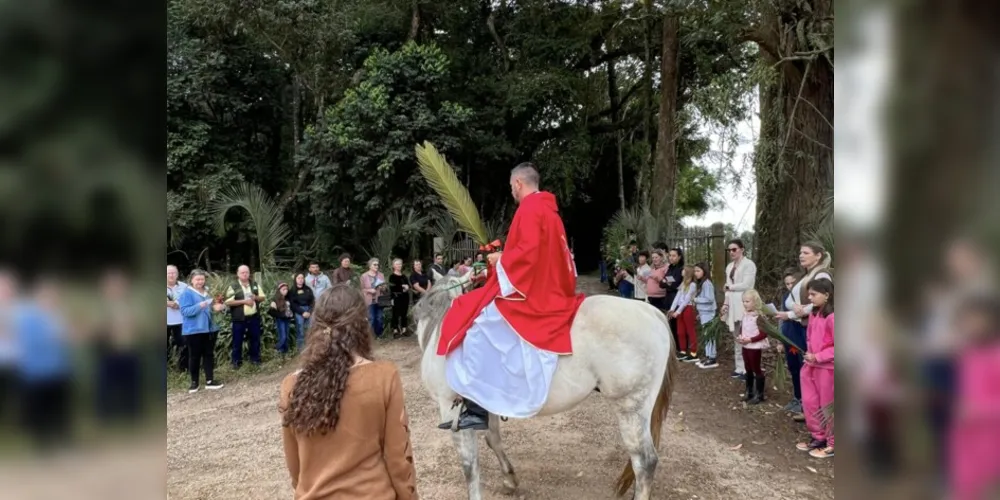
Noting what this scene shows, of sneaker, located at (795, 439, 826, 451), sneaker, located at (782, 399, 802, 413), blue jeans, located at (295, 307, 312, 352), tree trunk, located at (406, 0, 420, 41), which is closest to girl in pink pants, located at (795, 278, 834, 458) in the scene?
sneaker, located at (795, 439, 826, 451)

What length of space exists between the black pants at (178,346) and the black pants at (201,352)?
1.55 ft

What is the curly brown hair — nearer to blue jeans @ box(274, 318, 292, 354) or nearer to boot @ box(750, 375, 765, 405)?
boot @ box(750, 375, 765, 405)

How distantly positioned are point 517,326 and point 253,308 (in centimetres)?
637

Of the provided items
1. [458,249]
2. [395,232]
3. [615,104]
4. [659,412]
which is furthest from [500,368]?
[615,104]

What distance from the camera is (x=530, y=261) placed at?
3.69 meters

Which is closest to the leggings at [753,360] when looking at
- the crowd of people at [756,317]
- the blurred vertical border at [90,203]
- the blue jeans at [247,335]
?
the crowd of people at [756,317]

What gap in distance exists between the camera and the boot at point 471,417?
12.0 ft

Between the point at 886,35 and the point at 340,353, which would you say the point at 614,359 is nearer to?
the point at 340,353

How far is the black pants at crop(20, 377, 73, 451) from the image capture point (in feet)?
2.58

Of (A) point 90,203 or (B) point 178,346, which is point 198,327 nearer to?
(B) point 178,346

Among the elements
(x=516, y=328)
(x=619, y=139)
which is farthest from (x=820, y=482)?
(x=619, y=139)

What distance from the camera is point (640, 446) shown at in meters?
3.67

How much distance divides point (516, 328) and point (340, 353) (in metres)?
1.82

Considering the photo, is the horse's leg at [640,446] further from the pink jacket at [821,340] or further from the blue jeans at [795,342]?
the blue jeans at [795,342]
